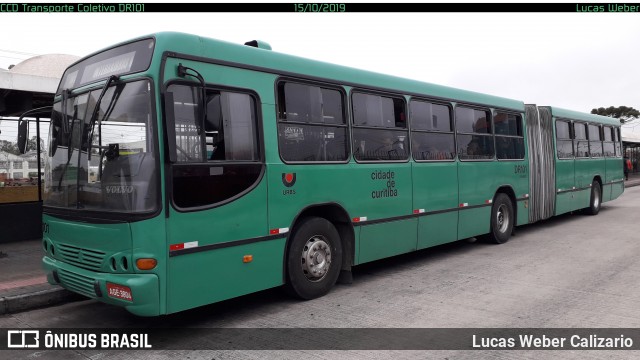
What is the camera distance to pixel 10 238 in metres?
10.1

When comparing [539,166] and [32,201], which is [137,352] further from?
[539,166]

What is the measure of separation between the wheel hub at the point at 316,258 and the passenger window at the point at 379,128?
1.35 metres

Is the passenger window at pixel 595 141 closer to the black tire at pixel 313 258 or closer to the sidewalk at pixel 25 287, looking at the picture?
the black tire at pixel 313 258

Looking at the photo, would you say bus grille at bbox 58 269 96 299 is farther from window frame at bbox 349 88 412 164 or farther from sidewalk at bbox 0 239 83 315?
window frame at bbox 349 88 412 164

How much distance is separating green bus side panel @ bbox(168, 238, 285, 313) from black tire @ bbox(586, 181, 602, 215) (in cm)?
1230

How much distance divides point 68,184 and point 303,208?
258 centimetres

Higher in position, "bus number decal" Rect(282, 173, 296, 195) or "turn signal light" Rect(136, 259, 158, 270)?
"bus number decal" Rect(282, 173, 296, 195)

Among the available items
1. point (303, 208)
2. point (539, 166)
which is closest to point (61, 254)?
point (303, 208)

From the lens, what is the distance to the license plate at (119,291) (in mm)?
4344

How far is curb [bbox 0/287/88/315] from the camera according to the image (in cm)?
582

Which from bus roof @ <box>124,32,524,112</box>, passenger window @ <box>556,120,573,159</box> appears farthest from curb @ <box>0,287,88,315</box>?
passenger window @ <box>556,120,573,159</box>

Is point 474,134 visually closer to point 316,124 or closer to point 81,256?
point 316,124

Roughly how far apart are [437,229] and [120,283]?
5.31 metres

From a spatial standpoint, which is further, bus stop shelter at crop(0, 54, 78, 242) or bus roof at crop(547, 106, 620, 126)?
bus roof at crop(547, 106, 620, 126)
